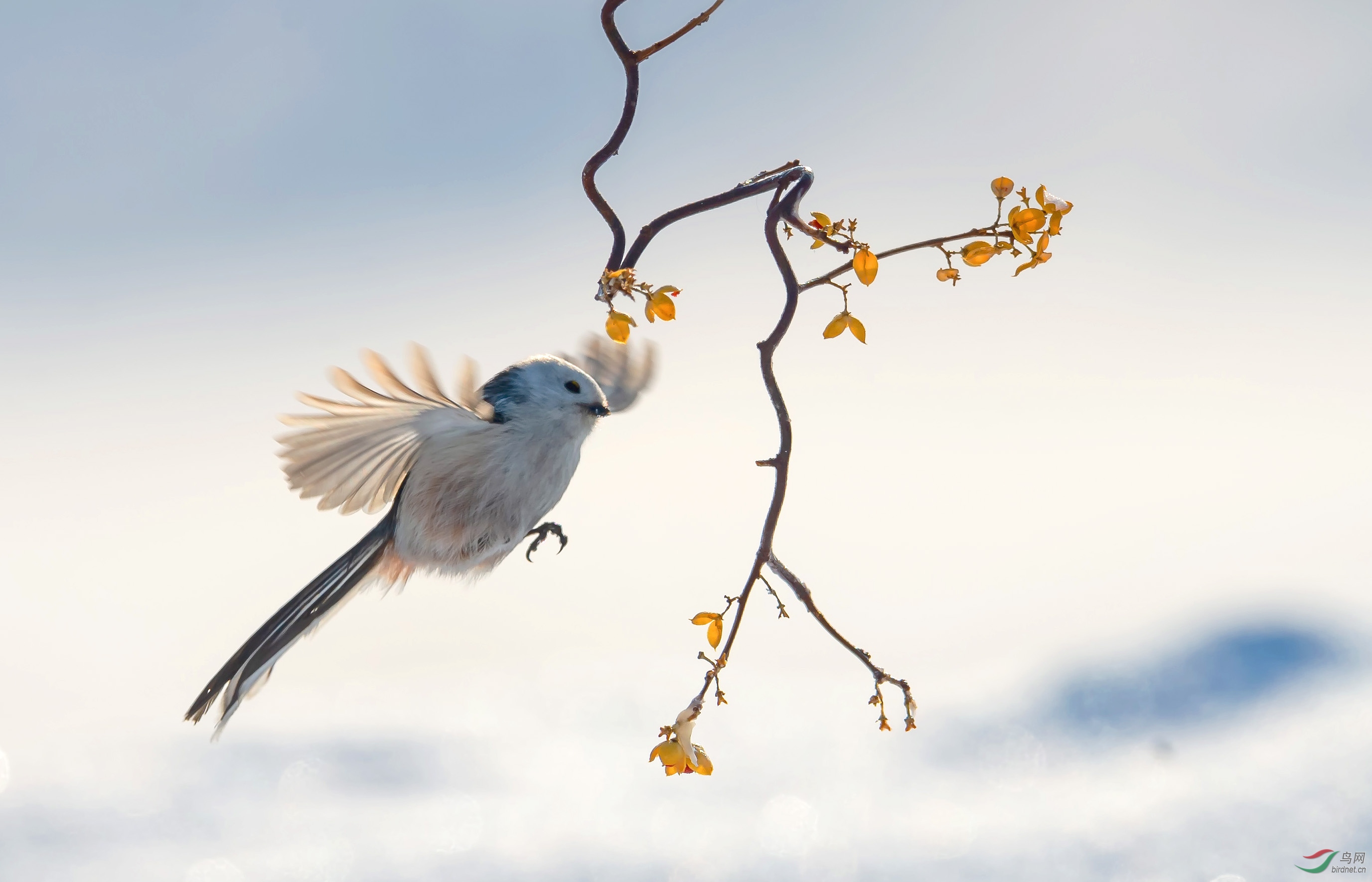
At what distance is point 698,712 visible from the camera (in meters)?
0.99

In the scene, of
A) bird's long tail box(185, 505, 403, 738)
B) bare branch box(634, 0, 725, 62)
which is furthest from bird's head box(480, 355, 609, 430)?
bare branch box(634, 0, 725, 62)

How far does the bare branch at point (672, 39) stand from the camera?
0.92 metres

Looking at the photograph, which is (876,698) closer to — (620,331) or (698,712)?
(698,712)

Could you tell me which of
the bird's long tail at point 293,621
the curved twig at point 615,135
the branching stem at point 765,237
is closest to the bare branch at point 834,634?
the branching stem at point 765,237

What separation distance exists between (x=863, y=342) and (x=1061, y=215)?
0.24 meters

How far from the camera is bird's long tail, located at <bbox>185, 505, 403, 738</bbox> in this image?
1461 millimetres

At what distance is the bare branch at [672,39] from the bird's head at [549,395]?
632mm

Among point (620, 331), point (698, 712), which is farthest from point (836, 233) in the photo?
point (698, 712)

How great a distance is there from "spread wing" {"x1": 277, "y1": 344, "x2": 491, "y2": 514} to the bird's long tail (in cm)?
23

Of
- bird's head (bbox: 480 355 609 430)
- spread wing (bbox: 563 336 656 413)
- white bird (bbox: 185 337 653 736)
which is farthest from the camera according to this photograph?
spread wing (bbox: 563 336 656 413)

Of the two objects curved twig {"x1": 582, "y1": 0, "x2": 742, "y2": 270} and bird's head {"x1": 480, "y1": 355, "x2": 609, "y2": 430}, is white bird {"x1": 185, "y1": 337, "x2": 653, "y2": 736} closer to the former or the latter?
bird's head {"x1": 480, "y1": 355, "x2": 609, "y2": 430}

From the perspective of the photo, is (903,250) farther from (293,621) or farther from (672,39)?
(293,621)

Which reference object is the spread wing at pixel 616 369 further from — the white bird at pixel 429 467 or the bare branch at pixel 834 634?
the bare branch at pixel 834 634

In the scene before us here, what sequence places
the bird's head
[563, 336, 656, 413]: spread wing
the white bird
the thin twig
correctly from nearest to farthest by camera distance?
the thin twig, the white bird, the bird's head, [563, 336, 656, 413]: spread wing
